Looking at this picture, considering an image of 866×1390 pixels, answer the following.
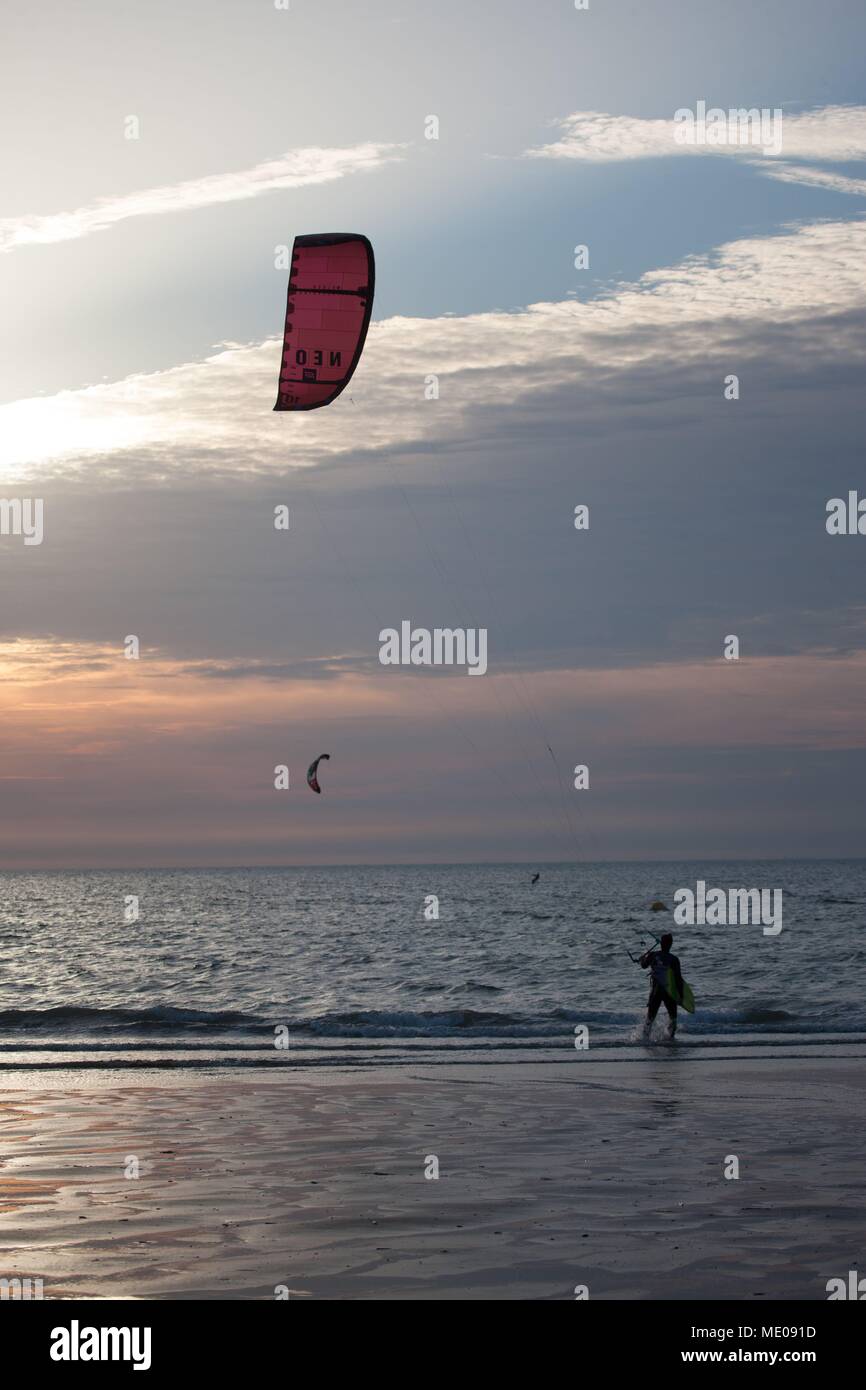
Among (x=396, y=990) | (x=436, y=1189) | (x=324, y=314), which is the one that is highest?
(x=324, y=314)

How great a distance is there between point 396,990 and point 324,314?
59.3ft

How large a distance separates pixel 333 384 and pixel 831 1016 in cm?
1585

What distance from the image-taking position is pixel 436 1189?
419 inches

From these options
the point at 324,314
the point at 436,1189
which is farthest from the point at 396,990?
the point at 436,1189

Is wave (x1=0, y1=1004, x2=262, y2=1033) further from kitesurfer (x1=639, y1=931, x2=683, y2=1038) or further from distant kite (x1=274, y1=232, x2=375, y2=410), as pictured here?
distant kite (x1=274, y1=232, x2=375, y2=410)

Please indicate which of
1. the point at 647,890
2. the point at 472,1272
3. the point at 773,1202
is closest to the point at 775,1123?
the point at 773,1202

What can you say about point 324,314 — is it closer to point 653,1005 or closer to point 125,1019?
point 653,1005

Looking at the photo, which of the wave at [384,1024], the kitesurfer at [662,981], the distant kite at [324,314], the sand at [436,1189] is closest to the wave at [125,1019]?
the wave at [384,1024]

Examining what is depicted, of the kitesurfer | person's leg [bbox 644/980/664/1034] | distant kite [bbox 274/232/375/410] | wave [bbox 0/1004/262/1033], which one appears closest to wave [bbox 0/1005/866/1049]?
wave [bbox 0/1004/262/1033]

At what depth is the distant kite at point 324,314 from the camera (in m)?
19.9

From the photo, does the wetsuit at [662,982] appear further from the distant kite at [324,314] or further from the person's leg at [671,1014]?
the distant kite at [324,314]

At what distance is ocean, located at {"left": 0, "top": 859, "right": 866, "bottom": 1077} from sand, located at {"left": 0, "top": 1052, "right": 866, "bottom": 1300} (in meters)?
4.59

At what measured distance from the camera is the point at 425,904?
90688 mm

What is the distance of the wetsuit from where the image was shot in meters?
22.3
